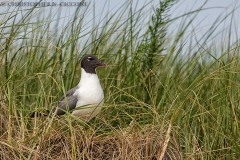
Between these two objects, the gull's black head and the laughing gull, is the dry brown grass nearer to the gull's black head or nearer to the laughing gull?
the laughing gull

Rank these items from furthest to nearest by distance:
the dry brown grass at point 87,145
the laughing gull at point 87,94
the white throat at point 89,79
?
the white throat at point 89,79, the laughing gull at point 87,94, the dry brown grass at point 87,145

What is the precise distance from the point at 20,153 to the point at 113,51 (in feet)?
10.6

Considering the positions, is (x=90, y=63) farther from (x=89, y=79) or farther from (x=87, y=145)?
(x=87, y=145)

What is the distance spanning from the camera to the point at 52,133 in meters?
4.79

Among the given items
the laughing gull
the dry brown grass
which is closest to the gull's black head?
the laughing gull

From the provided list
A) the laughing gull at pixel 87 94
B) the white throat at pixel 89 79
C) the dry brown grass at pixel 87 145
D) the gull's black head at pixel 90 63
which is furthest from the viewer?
the gull's black head at pixel 90 63

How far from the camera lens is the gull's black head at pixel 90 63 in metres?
6.54

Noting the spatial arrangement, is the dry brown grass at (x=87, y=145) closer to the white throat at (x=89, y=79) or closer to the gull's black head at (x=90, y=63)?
the white throat at (x=89, y=79)

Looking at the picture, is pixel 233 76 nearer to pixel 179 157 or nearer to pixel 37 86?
pixel 179 157

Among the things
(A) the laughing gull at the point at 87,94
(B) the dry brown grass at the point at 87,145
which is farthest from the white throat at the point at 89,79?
(B) the dry brown grass at the point at 87,145

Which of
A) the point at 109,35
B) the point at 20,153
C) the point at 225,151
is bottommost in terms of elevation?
the point at 225,151

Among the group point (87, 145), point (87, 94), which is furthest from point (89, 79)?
point (87, 145)

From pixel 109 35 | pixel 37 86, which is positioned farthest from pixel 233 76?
pixel 37 86

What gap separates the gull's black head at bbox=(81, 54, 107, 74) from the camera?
654 centimetres
